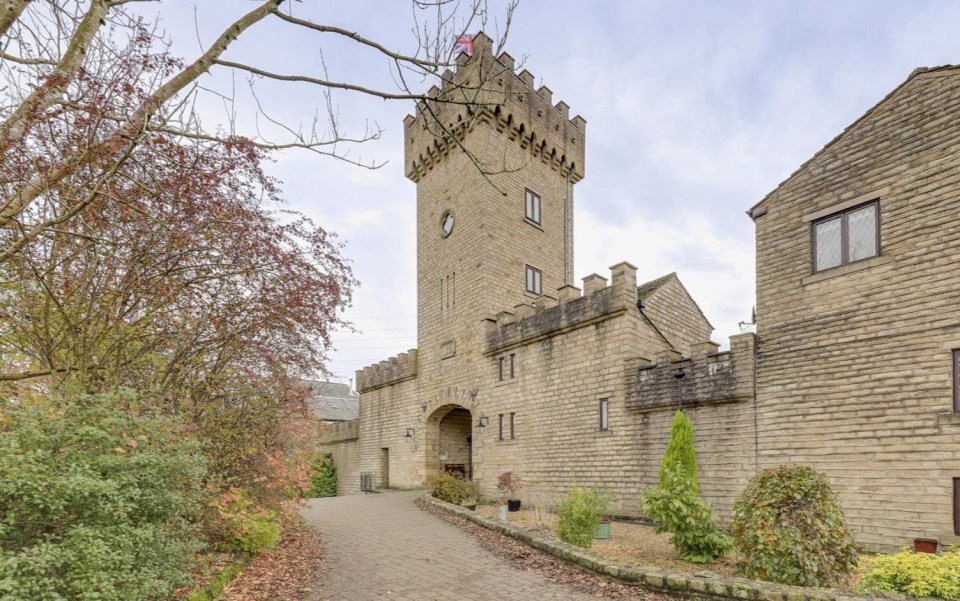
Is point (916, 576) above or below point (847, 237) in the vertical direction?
below

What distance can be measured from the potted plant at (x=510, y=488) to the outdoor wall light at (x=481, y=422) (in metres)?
2.07

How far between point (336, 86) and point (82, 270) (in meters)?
3.47

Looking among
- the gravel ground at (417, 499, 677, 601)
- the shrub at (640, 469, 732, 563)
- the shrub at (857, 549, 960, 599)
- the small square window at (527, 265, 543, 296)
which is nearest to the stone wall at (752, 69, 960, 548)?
the shrub at (640, 469, 732, 563)

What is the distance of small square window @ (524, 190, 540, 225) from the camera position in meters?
18.4

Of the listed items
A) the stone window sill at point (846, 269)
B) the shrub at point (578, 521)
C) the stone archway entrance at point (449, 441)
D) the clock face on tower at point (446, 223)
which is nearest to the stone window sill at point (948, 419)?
the stone window sill at point (846, 269)

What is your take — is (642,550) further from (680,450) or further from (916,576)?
(916,576)

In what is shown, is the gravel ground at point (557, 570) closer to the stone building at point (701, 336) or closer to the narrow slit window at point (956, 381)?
the stone building at point (701, 336)

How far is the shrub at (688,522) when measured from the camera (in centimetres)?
761

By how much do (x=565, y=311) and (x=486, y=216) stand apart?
486 cm

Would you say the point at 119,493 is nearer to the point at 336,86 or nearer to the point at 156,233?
the point at 156,233

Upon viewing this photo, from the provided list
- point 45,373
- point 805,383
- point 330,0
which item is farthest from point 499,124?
point 45,373

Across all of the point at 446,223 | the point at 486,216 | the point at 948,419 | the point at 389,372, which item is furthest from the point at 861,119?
the point at 389,372

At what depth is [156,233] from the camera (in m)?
5.27

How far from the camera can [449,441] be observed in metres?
19.2
